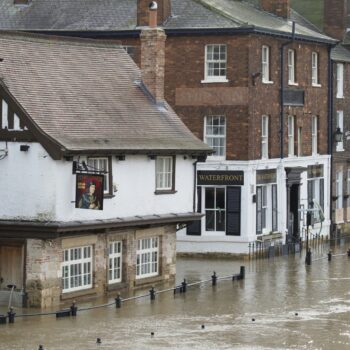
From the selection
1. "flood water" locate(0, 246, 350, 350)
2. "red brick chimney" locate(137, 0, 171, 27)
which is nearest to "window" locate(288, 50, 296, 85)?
"red brick chimney" locate(137, 0, 171, 27)

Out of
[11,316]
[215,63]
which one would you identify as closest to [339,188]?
[215,63]

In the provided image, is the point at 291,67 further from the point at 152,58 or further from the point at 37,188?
the point at 37,188

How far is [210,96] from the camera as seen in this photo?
54.9 metres

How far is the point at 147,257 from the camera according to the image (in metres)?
44.1

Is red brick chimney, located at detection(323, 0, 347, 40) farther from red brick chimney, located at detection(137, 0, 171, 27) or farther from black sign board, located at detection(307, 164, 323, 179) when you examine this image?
red brick chimney, located at detection(137, 0, 171, 27)

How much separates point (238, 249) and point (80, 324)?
19.1m

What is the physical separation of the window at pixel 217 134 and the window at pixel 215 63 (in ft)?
5.56

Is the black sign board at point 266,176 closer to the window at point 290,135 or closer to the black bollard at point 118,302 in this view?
the window at point 290,135

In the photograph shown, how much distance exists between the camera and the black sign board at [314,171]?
201ft

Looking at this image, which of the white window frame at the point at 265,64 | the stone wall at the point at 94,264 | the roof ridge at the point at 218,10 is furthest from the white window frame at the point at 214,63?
the stone wall at the point at 94,264

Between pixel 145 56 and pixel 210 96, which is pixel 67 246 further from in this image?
pixel 210 96

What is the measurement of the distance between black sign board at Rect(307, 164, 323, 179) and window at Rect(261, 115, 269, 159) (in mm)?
4748

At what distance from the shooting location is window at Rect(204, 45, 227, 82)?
5481 cm

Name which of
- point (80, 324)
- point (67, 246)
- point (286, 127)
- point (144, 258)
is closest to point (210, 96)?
point (286, 127)
